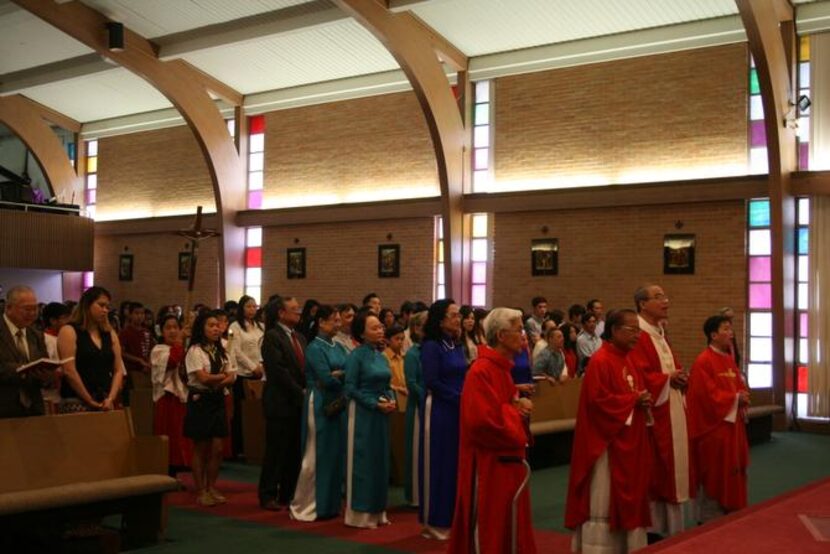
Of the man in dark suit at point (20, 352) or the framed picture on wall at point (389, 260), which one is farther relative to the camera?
the framed picture on wall at point (389, 260)

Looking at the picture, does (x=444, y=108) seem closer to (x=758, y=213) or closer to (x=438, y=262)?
(x=438, y=262)

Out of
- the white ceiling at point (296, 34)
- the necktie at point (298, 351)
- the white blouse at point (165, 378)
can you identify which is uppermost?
the white ceiling at point (296, 34)

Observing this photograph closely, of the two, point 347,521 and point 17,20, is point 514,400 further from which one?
point 17,20

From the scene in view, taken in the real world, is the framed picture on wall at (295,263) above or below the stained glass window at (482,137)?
below

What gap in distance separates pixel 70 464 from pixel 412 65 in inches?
417

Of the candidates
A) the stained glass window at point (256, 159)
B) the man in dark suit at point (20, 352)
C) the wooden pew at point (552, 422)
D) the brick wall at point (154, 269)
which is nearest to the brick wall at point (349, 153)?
the stained glass window at point (256, 159)

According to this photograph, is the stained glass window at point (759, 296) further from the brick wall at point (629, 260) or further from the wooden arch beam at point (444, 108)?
the wooden arch beam at point (444, 108)

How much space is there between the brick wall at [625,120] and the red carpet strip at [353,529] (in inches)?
358

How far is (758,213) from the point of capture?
47.0ft

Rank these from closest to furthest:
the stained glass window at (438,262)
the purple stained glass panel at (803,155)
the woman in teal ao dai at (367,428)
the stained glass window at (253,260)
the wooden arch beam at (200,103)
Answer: the woman in teal ao dai at (367,428) → the purple stained glass panel at (803,155) → the wooden arch beam at (200,103) → the stained glass window at (438,262) → the stained glass window at (253,260)

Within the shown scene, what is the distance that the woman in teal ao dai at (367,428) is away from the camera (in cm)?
735

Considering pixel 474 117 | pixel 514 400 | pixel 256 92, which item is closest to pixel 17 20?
pixel 256 92

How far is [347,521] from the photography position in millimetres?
7355

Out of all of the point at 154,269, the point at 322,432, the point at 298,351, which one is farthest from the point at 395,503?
the point at 154,269
